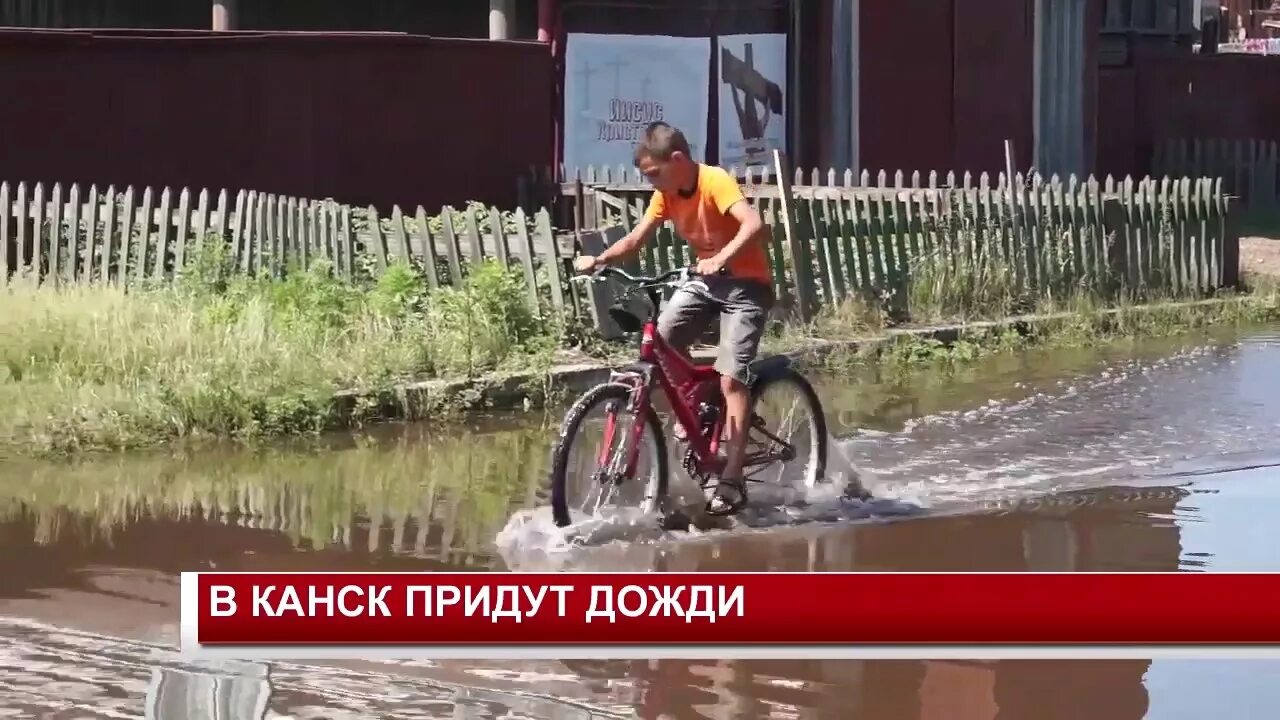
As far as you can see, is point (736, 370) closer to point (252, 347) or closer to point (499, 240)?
point (252, 347)

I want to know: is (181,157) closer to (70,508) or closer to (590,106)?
(590,106)

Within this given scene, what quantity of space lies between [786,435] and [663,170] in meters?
1.49

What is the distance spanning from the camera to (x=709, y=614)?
619 cm

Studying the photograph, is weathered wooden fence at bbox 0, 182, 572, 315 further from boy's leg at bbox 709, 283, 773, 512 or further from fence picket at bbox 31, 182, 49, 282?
boy's leg at bbox 709, 283, 773, 512

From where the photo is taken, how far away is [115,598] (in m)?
7.50

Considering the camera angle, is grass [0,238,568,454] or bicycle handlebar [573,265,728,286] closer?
bicycle handlebar [573,265,728,286]

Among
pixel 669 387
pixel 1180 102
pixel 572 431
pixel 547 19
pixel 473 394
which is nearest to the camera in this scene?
pixel 572 431

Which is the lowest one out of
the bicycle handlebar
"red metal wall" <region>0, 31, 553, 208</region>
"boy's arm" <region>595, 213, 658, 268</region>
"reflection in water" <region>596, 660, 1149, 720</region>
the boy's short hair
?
"reflection in water" <region>596, 660, 1149, 720</region>

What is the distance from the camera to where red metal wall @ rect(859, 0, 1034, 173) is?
20562 mm

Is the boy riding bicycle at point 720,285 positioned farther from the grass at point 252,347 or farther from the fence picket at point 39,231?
the fence picket at point 39,231

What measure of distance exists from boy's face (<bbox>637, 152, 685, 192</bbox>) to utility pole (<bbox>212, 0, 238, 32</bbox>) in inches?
345

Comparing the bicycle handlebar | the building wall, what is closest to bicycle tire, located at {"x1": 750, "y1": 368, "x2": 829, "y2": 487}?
the bicycle handlebar

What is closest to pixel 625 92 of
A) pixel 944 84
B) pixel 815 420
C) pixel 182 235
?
pixel 944 84

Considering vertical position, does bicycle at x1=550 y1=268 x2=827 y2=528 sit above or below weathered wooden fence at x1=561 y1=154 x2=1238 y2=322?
below
